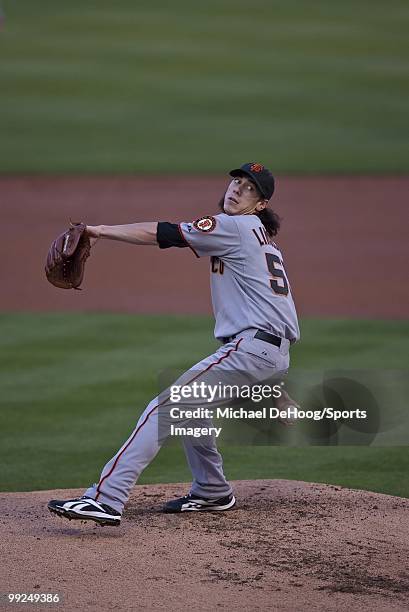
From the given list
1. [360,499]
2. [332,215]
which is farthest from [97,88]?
[360,499]

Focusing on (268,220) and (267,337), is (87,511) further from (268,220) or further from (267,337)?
(268,220)

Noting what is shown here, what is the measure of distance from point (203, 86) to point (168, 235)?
17521 millimetres

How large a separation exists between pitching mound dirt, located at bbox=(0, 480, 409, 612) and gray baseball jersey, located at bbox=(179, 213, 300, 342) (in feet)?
3.10

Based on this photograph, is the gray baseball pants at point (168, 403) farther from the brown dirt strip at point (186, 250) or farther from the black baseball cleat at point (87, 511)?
the brown dirt strip at point (186, 250)

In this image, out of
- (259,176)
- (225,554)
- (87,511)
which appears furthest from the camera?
(259,176)

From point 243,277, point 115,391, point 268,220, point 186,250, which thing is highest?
point 186,250

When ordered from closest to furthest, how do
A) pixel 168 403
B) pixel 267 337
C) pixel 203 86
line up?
pixel 168 403, pixel 267 337, pixel 203 86

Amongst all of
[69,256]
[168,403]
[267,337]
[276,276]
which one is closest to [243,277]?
[276,276]

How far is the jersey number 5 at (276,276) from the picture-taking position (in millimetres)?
5230

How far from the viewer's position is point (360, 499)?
5.81 m

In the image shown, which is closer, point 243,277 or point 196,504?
point 243,277

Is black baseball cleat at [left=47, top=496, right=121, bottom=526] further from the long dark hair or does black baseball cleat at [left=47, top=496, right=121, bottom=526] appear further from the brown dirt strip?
the brown dirt strip

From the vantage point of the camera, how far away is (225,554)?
190 inches
